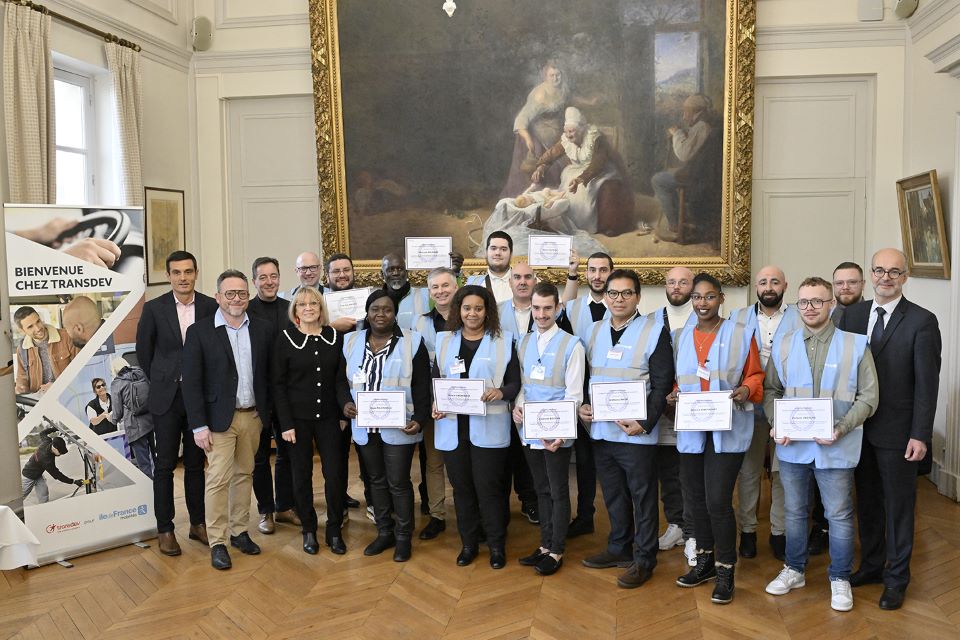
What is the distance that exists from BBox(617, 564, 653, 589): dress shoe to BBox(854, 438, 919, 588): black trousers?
1.16 metres

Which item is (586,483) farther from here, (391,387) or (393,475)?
(391,387)

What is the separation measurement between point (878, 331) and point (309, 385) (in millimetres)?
3166

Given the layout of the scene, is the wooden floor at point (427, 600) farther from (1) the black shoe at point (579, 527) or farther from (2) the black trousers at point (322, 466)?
(2) the black trousers at point (322, 466)

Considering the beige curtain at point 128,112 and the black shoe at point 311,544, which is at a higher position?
the beige curtain at point 128,112

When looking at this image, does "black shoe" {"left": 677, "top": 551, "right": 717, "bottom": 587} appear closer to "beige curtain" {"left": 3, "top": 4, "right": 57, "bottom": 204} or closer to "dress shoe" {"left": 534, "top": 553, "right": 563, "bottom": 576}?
"dress shoe" {"left": 534, "top": 553, "right": 563, "bottom": 576}

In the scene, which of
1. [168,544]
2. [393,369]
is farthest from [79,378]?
[393,369]

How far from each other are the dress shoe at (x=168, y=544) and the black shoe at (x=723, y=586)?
323cm

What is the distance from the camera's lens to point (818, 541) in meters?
4.95

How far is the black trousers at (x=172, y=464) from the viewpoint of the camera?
4980 mm

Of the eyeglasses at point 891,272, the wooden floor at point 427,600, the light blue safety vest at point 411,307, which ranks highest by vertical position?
the eyeglasses at point 891,272

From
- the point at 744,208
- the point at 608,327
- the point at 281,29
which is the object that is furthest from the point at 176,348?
the point at 744,208

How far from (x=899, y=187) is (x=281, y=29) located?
19.8ft

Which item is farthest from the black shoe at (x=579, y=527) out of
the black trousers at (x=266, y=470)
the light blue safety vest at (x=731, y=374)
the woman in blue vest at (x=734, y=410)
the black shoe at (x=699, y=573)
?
the black trousers at (x=266, y=470)

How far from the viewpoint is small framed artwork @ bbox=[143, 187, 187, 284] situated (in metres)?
7.46
